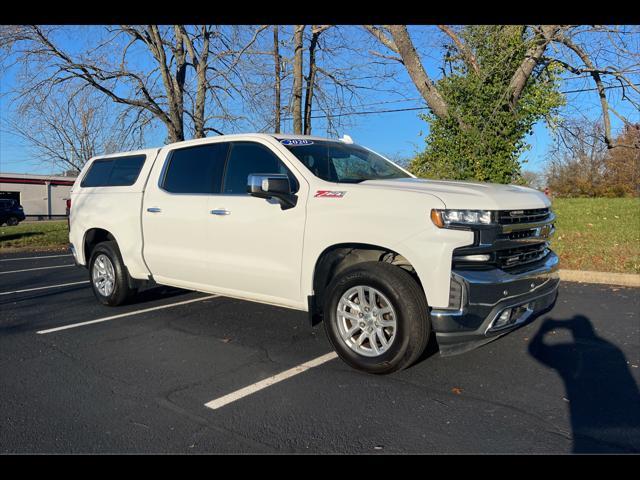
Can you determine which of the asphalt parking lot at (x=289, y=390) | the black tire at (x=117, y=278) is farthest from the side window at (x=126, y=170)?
the asphalt parking lot at (x=289, y=390)

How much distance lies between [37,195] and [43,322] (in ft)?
149

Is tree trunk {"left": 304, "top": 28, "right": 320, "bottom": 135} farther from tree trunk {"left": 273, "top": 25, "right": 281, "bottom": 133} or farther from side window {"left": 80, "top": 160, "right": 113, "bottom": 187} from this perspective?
side window {"left": 80, "top": 160, "right": 113, "bottom": 187}

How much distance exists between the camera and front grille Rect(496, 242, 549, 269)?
381 centimetres

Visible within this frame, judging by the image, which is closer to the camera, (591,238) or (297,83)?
(591,238)

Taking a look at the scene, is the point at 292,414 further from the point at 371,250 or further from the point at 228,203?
the point at 228,203

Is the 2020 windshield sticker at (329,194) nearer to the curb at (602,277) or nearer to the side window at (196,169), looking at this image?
the side window at (196,169)

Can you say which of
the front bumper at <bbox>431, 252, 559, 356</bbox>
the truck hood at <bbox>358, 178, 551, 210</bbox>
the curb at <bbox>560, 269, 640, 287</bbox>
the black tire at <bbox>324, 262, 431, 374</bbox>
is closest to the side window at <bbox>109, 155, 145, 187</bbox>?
the truck hood at <bbox>358, 178, 551, 210</bbox>

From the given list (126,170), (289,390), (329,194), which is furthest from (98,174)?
(289,390)

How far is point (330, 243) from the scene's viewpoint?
4.17 metres

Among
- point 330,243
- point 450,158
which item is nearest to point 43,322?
point 330,243

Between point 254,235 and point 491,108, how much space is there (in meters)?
8.48

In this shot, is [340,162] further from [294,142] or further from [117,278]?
[117,278]

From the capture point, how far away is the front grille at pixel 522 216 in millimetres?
3768

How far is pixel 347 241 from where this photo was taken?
407 centimetres
